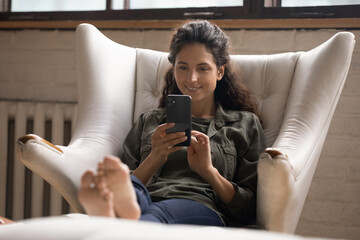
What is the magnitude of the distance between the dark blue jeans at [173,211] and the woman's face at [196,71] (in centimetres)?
37

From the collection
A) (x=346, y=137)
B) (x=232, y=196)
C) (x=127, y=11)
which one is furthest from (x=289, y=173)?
(x=127, y=11)

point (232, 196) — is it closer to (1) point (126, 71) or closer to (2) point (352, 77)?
(1) point (126, 71)

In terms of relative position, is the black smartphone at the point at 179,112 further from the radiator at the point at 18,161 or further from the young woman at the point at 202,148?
the radiator at the point at 18,161

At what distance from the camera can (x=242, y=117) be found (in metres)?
1.62

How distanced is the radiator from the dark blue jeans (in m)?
1.09

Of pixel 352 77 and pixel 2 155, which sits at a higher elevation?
pixel 352 77

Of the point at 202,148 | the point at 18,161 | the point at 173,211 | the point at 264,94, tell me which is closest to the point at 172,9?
the point at 264,94

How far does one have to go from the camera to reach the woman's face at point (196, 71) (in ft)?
5.17

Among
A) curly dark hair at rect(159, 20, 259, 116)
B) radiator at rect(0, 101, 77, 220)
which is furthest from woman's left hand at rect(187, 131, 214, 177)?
radiator at rect(0, 101, 77, 220)

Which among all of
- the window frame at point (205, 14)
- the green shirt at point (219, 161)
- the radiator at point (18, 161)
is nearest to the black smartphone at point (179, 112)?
the green shirt at point (219, 161)

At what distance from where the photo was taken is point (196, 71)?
1581 mm

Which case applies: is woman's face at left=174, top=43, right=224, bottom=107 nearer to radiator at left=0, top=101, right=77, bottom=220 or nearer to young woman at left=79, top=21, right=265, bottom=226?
young woman at left=79, top=21, right=265, bottom=226

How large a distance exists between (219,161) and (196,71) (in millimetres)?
275

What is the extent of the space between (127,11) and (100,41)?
575 millimetres
